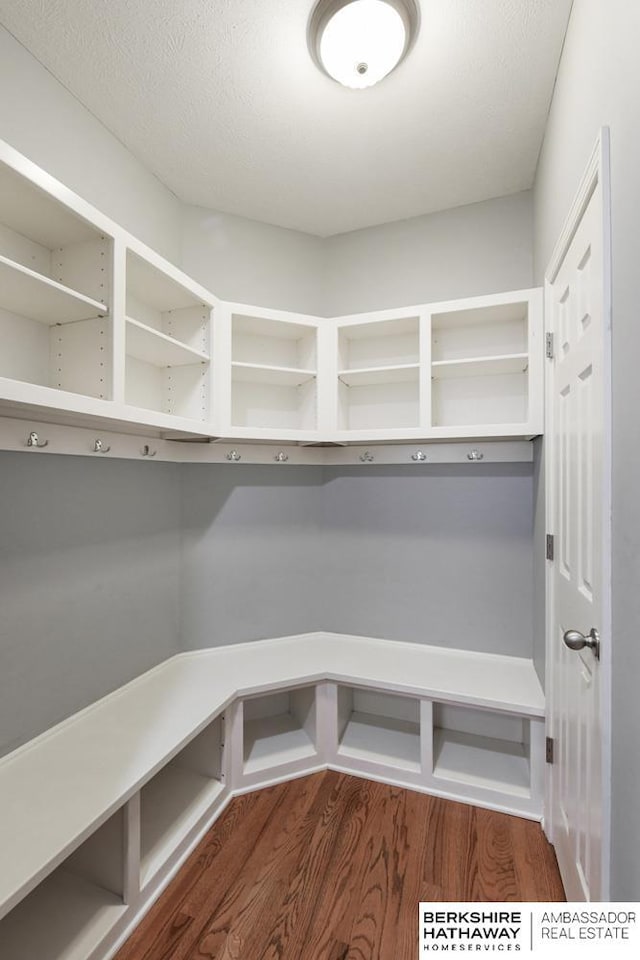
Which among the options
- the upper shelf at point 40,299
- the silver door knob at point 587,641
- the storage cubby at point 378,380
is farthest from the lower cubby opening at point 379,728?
the upper shelf at point 40,299

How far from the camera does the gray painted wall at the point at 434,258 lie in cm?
237

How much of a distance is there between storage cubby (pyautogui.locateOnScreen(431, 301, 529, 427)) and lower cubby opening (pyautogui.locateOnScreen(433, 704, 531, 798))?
1.46m

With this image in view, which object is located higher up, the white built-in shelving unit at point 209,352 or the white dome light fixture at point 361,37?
the white dome light fixture at point 361,37

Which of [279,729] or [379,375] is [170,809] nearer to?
[279,729]

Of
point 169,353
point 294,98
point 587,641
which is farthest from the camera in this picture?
point 169,353

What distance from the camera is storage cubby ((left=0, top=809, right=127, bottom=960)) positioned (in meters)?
1.27

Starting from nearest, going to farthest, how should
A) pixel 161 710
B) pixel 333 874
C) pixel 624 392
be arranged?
pixel 624 392
pixel 333 874
pixel 161 710

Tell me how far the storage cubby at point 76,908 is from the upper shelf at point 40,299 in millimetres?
1644

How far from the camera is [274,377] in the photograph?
97.8 inches

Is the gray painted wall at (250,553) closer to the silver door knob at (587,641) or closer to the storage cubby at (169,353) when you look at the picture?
the storage cubby at (169,353)

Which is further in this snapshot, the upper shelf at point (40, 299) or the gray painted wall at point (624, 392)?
the upper shelf at point (40, 299)

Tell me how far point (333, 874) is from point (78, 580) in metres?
1.47

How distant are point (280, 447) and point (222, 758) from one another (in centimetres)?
157

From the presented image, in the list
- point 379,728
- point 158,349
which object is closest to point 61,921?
point 379,728
